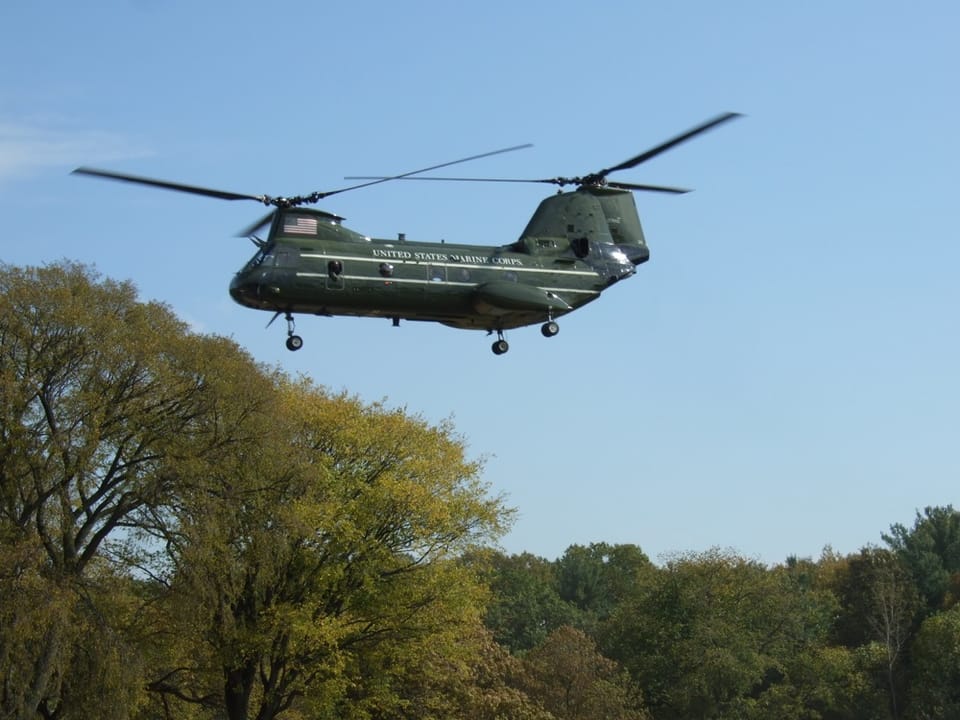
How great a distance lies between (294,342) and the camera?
34406mm

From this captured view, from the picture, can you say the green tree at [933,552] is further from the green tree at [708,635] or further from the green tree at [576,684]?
the green tree at [576,684]

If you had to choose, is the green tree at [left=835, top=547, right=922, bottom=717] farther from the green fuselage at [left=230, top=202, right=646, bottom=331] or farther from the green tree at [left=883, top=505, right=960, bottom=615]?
the green fuselage at [left=230, top=202, right=646, bottom=331]

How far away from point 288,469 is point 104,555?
669 cm

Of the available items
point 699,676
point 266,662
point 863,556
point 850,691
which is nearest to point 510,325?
point 266,662

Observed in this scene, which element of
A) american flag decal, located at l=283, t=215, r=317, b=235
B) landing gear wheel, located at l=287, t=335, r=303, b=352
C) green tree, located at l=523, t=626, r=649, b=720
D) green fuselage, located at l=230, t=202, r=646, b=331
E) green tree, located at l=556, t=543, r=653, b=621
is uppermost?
green tree, located at l=556, t=543, r=653, b=621

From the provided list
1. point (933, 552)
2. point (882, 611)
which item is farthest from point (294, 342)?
point (933, 552)

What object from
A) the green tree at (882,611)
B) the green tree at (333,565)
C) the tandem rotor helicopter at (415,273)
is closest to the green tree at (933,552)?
the green tree at (882,611)

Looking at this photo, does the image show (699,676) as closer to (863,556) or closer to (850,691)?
(850,691)

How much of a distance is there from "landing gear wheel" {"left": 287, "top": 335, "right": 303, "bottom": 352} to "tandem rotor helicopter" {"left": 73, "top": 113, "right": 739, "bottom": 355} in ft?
0.08

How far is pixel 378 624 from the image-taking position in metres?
53.1

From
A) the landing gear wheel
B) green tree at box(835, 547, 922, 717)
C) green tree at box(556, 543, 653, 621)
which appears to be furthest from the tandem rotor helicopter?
green tree at box(556, 543, 653, 621)

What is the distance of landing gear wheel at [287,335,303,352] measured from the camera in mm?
34344

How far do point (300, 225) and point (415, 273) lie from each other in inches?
123

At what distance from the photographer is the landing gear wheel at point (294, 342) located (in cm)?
3434
